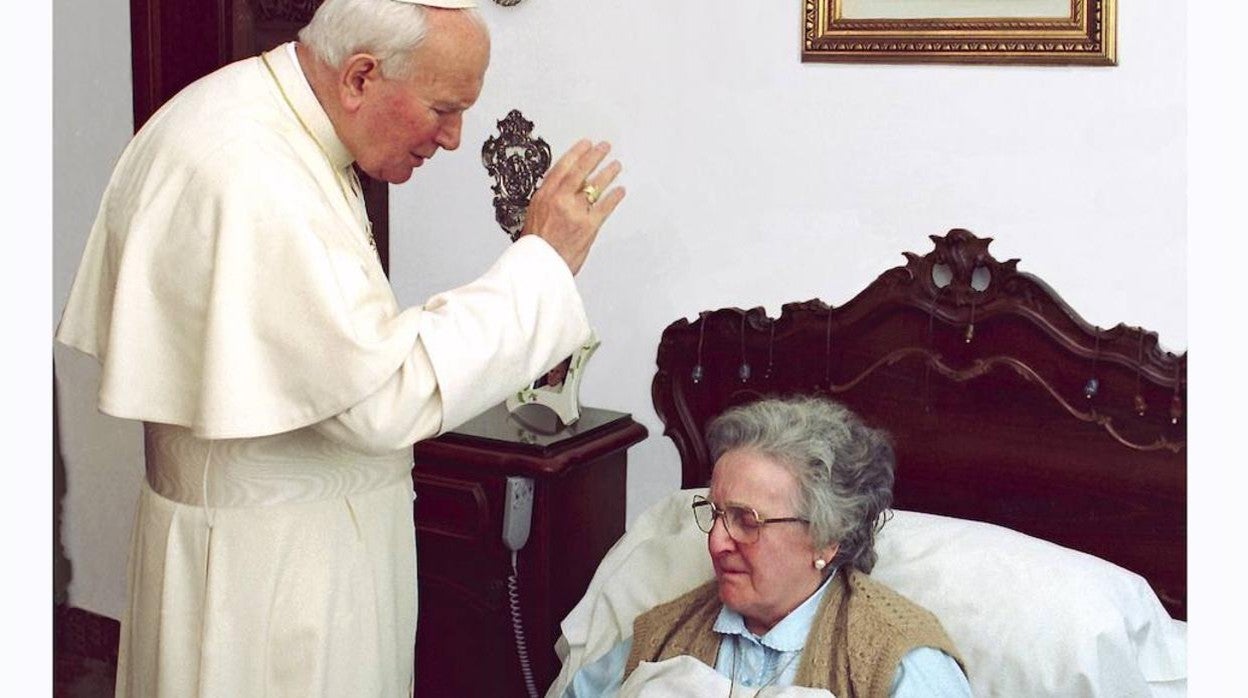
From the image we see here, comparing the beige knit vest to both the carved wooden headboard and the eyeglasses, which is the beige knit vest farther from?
the carved wooden headboard

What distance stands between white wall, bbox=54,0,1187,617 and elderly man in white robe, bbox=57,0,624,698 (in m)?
0.89

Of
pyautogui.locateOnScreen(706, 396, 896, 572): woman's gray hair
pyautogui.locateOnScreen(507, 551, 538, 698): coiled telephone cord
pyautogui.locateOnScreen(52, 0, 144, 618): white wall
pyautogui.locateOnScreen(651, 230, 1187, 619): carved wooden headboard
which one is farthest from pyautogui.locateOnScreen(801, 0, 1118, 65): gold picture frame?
pyautogui.locateOnScreen(52, 0, 144, 618): white wall

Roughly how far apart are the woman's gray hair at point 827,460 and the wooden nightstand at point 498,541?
0.63 m

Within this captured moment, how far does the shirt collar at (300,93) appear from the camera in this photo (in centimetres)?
199

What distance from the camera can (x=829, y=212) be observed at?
2752 mm

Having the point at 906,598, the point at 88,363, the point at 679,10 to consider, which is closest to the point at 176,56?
the point at 88,363

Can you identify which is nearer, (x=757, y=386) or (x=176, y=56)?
(x=757, y=386)

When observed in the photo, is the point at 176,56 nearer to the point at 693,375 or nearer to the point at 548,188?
the point at 693,375

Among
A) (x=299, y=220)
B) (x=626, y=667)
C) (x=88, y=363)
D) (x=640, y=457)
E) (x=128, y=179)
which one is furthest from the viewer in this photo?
(x=88, y=363)

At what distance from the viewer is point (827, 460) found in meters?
2.18

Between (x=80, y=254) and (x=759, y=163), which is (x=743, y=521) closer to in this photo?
(x=759, y=163)

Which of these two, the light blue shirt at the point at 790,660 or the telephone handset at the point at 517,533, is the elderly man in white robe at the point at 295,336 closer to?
the light blue shirt at the point at 790,660

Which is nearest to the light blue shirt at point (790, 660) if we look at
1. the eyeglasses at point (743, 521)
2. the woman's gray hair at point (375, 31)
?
the eyeglasses at point (743, 521)

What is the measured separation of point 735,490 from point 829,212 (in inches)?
30.9
